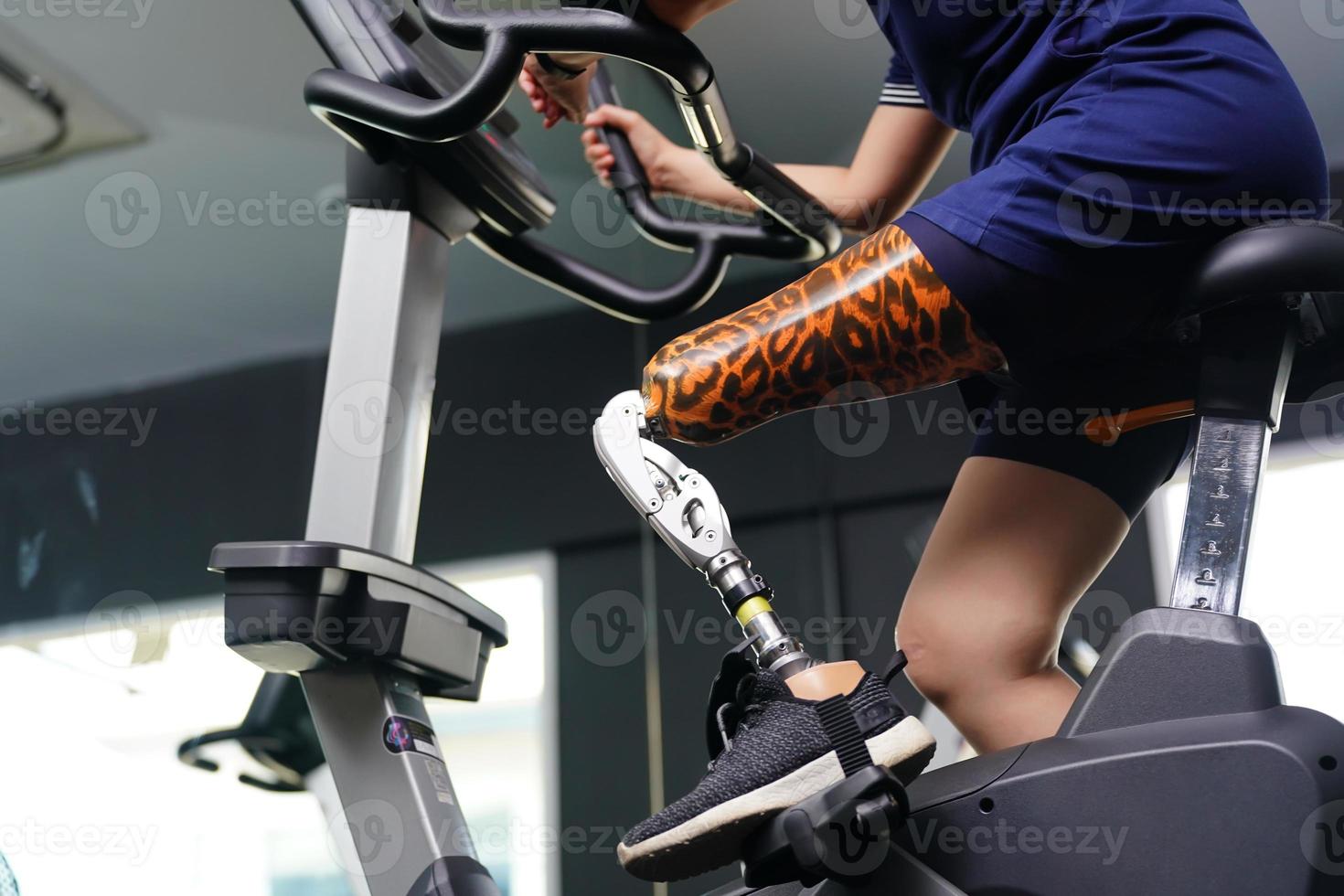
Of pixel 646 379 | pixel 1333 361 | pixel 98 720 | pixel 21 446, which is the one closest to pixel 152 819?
pixel 98 720

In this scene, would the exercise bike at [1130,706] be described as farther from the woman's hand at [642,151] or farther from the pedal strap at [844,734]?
the woman's hand at [642,151]

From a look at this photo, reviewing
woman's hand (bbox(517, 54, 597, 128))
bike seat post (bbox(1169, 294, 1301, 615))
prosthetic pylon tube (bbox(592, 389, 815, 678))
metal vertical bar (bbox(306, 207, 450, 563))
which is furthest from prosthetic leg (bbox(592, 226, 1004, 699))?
woman's hand (bbox(517, 54, 597, 128))

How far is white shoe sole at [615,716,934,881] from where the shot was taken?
725 mm

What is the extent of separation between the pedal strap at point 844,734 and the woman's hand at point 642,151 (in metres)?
0.83

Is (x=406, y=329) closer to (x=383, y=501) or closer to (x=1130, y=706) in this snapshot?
(x=383, y=501)

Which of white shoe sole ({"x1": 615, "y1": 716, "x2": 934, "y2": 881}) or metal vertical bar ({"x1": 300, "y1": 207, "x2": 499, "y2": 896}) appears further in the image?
metal vertical bar ({"x1": 300, "y1": 207, "x2": 499, "y2": 896})

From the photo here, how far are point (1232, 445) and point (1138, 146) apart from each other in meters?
0.21

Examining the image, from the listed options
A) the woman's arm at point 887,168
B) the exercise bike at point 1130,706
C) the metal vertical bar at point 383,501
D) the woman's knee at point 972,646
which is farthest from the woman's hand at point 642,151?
the woman's knee at point 972,646

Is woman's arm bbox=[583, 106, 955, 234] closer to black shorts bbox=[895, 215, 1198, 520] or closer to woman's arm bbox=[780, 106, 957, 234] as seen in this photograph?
woman's arm bbox=[780, 106, 957, 234]

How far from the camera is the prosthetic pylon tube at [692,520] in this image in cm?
80

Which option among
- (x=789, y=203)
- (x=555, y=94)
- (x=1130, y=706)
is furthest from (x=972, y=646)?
(x=555, y=94)

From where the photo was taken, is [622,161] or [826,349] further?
[622,161]

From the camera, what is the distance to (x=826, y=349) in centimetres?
81

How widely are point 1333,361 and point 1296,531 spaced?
2243mm
